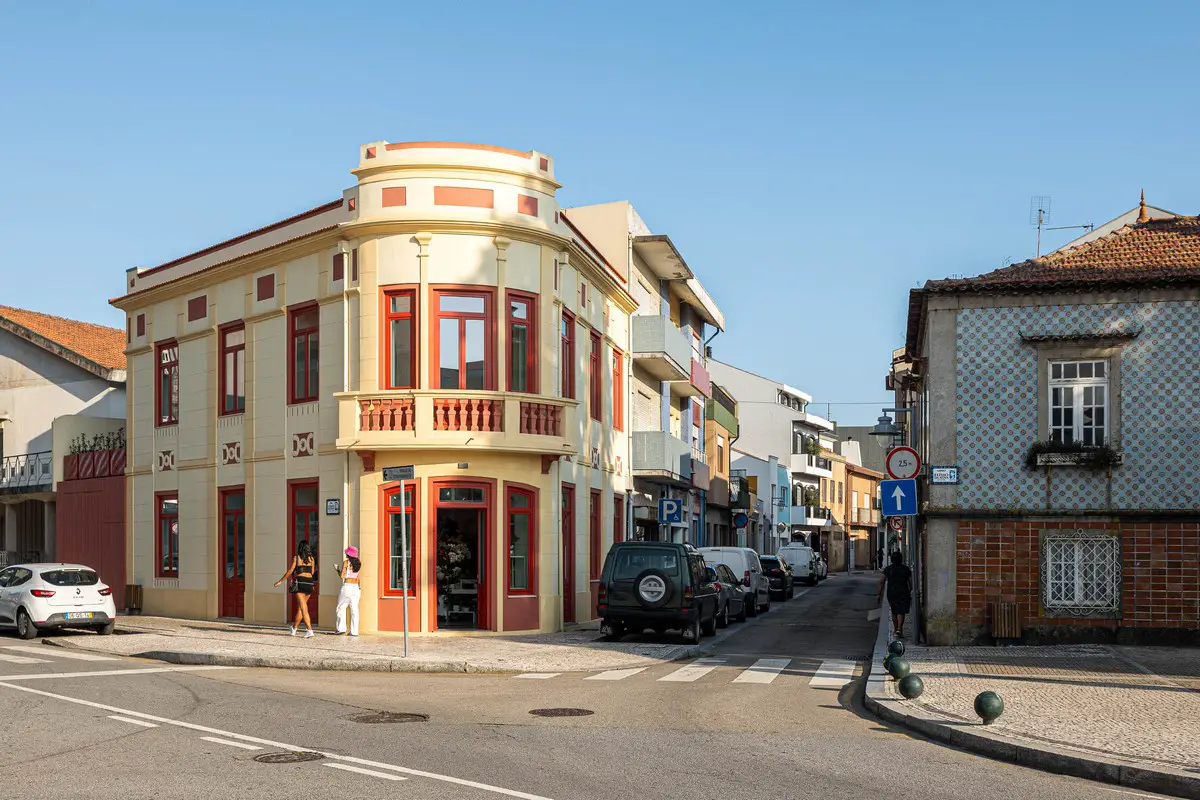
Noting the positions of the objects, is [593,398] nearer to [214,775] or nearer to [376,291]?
[376,291]

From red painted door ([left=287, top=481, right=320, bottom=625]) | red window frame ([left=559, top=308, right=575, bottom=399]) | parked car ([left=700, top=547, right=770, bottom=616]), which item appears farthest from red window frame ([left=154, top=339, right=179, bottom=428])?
parked car ([left=700, top=547, right=770, bottom=616])

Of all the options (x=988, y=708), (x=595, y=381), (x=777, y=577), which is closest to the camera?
(x=988, y=708)

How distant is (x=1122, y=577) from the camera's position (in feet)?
69.2

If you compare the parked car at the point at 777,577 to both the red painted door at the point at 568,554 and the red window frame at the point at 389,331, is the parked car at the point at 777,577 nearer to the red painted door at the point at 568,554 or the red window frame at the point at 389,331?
the red painted door at the point at 568,554

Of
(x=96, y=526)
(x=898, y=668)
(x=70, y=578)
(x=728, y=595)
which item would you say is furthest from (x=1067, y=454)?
(x=96, y=526)

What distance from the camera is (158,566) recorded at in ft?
97.9

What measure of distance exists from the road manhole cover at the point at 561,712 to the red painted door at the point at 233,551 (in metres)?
15.4

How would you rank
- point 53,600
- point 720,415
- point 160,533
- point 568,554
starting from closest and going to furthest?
1. point 53,600
2. point 568,554
3. point 160,533
4. point 720,415

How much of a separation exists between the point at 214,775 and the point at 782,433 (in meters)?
78.3

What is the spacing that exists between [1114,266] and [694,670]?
1025 cm

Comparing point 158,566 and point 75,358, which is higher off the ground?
point 75,358

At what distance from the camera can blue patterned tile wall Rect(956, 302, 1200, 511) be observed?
2116cm

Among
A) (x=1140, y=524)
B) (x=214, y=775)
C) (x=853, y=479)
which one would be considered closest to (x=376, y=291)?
(x=1140, y=524)

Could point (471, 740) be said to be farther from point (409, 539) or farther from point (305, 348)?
point (305, 348)
